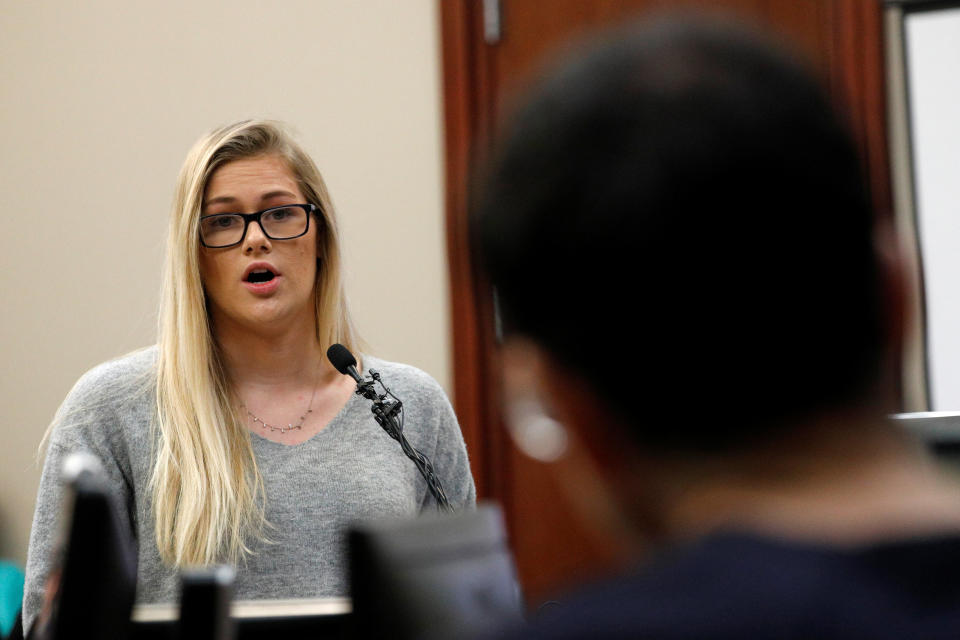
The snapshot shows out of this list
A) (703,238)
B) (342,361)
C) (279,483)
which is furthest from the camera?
(279,483)

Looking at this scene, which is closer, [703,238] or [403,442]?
[703,238]

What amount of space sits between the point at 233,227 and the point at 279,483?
0.45 m

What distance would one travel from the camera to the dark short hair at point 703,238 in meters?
0.51

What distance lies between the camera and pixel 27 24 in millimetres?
3354

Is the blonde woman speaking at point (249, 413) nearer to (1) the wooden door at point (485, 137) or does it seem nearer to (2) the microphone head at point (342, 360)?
(2) the microphone head at point (342, 360)

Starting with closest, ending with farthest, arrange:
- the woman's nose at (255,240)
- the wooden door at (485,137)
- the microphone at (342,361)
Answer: the microphone at (342,361), the woman's nose at (255,240), the wooden door at (485,137)

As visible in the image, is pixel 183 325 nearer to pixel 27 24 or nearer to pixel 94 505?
pixel 94 505

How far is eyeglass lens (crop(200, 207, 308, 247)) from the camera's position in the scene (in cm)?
186

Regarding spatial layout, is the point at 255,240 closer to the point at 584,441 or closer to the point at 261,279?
the point at 261,279

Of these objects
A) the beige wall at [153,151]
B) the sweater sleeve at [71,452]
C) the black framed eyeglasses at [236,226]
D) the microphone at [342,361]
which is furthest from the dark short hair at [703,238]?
the beige wall at [153,151]

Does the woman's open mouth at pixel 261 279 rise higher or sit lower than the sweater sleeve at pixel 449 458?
higher

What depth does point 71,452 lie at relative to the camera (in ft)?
5.55

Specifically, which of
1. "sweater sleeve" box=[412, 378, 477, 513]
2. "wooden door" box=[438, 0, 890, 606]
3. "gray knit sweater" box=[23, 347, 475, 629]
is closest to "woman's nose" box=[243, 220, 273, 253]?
"gray knit sweater" box=[23, 347, 475, 629]

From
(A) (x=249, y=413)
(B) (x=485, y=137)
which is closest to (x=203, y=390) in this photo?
(A) (x=249, y=413)
